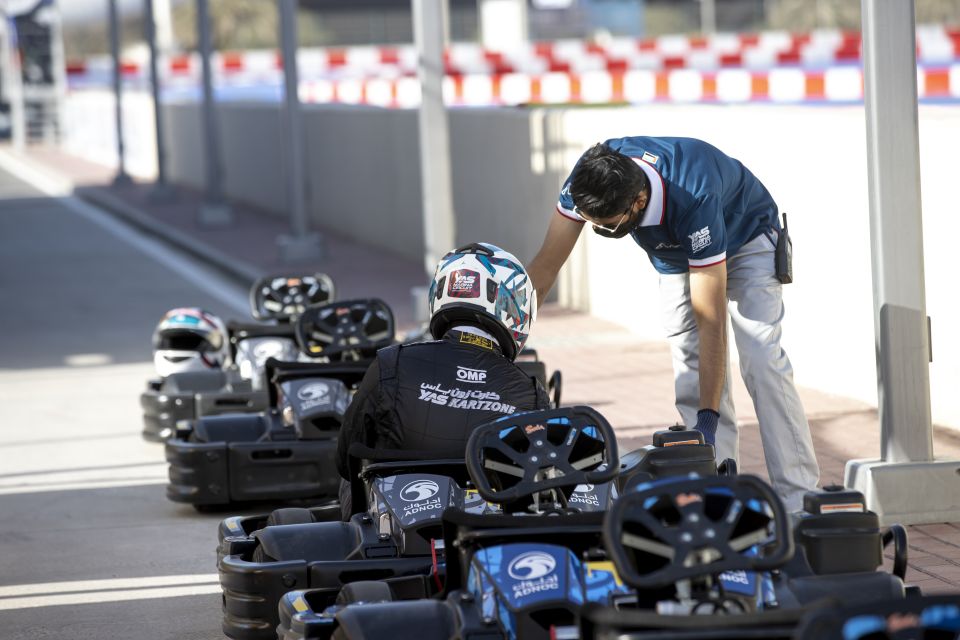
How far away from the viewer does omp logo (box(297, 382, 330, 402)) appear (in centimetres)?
717

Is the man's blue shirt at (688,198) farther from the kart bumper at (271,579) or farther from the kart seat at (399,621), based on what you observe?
the kart seat at (399,621)

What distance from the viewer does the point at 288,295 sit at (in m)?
9.22

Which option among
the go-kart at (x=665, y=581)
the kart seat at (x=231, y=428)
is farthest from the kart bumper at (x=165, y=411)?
the go-kart at (x=665, y=581)

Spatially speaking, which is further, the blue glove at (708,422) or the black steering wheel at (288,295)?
the black steering wheel at (288,295)

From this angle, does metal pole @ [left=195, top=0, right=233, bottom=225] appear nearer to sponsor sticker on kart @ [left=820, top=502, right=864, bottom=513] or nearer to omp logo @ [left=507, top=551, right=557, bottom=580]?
sponsor sticker on kart @ [left=820, top=502, right=864, bottom=513]

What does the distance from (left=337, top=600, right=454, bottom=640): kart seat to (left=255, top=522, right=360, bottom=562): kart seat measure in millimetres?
967

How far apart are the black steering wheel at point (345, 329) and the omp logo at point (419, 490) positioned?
2.96 m

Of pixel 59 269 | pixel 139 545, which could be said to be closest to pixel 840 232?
pixel 139 545

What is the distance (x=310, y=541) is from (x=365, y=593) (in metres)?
0.81

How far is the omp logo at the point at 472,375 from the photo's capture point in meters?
4.84

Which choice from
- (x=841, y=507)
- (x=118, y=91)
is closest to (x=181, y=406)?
(x=841, y=507)

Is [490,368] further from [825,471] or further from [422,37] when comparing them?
[422,37]

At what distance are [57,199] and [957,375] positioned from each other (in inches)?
912

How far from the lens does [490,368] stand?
16.0 ft
